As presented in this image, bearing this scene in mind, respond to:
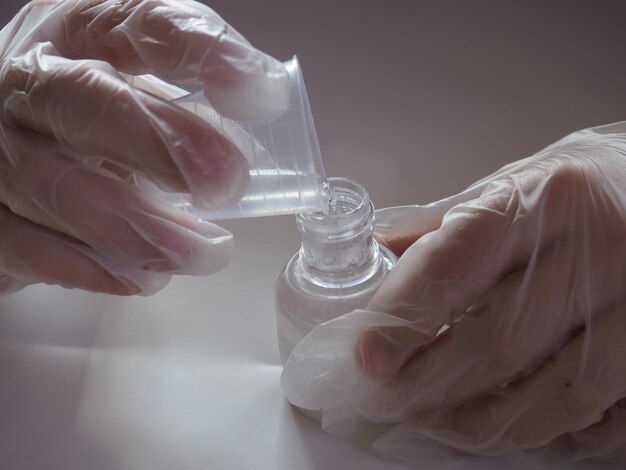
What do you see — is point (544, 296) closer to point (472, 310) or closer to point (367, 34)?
point (472, 310)

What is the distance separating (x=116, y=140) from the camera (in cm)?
78

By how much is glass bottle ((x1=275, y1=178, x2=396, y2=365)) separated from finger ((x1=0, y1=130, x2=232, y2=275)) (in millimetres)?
134

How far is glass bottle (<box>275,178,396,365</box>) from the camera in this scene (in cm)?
90

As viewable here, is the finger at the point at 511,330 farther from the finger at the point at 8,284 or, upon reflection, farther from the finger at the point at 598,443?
the finger at the point at 8,284

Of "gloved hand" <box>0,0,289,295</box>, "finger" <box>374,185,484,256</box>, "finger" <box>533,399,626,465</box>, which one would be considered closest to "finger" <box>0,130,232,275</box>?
"gloved hand" <box>0,0,289,295</box>

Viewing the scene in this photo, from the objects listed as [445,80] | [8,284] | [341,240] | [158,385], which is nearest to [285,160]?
[341,240]

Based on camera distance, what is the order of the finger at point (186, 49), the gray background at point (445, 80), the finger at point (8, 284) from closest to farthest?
the finger at point (186, 49)
the finger at point (8, 284)
the gray background at point (445, 80)

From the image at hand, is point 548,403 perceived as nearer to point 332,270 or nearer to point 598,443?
point 598,443

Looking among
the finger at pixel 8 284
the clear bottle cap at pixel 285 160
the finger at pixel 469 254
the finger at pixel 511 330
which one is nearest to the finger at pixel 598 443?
the finger at pixel 511 330

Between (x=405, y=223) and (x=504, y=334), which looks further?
(x=405, y=223)

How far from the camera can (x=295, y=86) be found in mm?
809

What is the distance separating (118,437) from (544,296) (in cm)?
61

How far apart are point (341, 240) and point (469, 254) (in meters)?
0.17

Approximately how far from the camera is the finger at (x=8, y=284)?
1.08 meters
